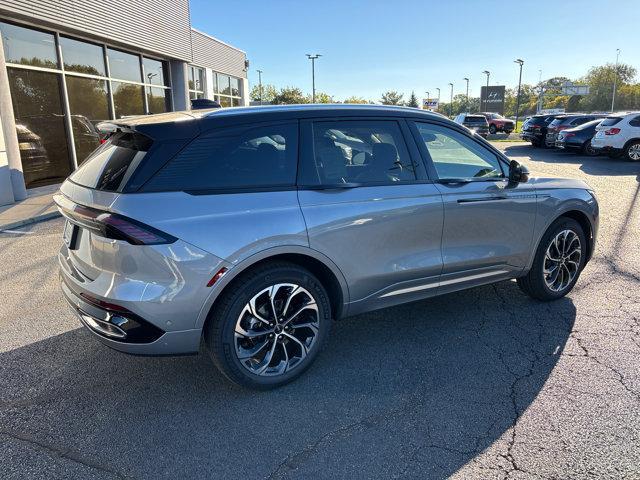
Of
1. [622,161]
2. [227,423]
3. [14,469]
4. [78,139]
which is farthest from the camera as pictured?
[622,161]

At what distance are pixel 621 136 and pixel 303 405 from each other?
692 inches

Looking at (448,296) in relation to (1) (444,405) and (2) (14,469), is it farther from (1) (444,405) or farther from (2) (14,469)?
(2) (14,469)

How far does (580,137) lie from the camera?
1856 cm

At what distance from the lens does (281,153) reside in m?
3.10

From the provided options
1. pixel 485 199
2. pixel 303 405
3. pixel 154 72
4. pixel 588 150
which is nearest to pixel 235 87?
pixel 154 72

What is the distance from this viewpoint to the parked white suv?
16.4 metres

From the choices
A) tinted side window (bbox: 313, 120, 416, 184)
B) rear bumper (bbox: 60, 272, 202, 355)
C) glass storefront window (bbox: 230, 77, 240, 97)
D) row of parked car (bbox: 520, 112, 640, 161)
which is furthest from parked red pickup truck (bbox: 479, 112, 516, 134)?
rear bumper (bbox: 60, 272, 202, 355)

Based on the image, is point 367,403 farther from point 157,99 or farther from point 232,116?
point 157,99

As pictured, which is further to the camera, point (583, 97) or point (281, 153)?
point (583, 97)

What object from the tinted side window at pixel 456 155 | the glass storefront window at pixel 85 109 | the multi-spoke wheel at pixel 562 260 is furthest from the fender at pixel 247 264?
the glass storefront window at pixel 85 109

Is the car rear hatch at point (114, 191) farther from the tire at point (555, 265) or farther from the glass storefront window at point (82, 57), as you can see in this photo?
the glass storefront window at point (82, 57)

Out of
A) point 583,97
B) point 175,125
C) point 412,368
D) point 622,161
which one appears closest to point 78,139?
point 175,125

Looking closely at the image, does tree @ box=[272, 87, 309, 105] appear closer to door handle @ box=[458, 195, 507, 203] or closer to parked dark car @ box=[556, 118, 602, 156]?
parked dark car @ box=[556, 118, 602, 156]

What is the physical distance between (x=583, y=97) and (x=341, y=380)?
105 metres
